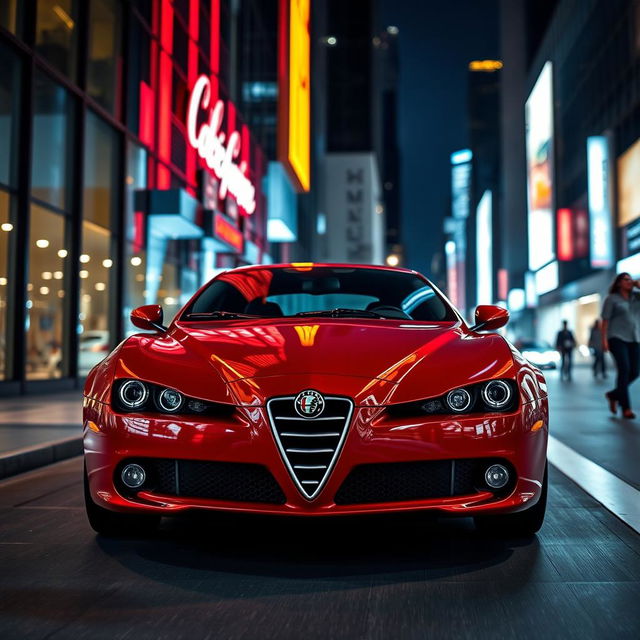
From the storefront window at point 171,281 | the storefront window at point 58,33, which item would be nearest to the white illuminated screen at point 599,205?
the storefront window at point 171,281

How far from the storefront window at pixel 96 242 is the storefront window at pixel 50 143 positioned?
2.82 ft

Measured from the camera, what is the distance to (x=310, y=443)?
136 inches

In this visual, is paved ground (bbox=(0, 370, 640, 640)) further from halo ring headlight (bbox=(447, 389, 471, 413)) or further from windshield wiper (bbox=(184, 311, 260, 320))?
windshield wiper (bbox=(184, 311, 260, 320))

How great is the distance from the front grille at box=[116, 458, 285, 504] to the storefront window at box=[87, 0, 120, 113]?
13.8 metres

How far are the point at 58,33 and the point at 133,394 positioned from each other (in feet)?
41.6

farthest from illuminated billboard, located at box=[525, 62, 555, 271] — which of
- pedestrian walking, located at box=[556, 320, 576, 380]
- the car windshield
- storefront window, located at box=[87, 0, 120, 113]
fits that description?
the car windshield

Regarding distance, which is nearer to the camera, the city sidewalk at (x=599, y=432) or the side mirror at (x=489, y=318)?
the side mirror at (x=489, y=318)

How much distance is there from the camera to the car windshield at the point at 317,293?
510 cm

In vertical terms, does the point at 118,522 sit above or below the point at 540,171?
below

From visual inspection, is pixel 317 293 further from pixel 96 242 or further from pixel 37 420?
pixel 96 242

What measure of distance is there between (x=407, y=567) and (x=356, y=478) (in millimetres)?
441

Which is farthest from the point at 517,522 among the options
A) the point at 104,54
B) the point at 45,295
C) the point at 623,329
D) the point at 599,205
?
the point at 599,205

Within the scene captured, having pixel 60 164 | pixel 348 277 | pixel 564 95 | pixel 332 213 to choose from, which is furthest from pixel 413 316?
pixel 332 213

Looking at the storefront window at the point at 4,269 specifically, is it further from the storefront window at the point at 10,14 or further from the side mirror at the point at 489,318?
the side mirror at the point at 489,318
